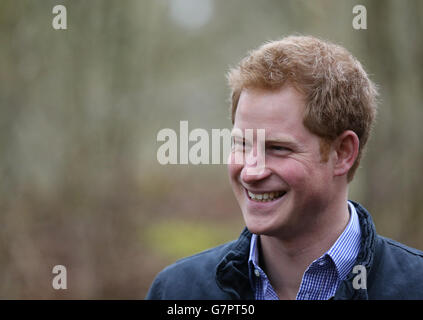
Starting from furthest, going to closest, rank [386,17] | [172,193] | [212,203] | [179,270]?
[212,203], [172,193], [386,17], [179,270]

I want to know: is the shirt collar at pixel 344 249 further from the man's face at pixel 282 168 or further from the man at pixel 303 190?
the man's face at pixel 282 168

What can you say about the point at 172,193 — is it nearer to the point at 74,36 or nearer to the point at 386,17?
the point at 74,36

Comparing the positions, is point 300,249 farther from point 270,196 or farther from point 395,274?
point 395,274

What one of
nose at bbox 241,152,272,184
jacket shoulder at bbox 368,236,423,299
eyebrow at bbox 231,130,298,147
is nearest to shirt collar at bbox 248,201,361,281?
jacket shoulder at bbox 368,236,423,299

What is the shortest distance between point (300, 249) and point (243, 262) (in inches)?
11.3

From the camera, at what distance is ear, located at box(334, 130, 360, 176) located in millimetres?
2529

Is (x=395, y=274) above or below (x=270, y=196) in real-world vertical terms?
below

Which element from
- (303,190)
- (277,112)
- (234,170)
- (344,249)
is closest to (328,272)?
(344,249)

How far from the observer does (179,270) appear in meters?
2.74

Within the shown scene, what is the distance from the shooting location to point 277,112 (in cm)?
238

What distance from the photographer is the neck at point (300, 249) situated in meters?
2.49

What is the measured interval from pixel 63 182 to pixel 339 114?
5.15m

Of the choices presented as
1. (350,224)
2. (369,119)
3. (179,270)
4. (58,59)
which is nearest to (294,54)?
(369,119)
